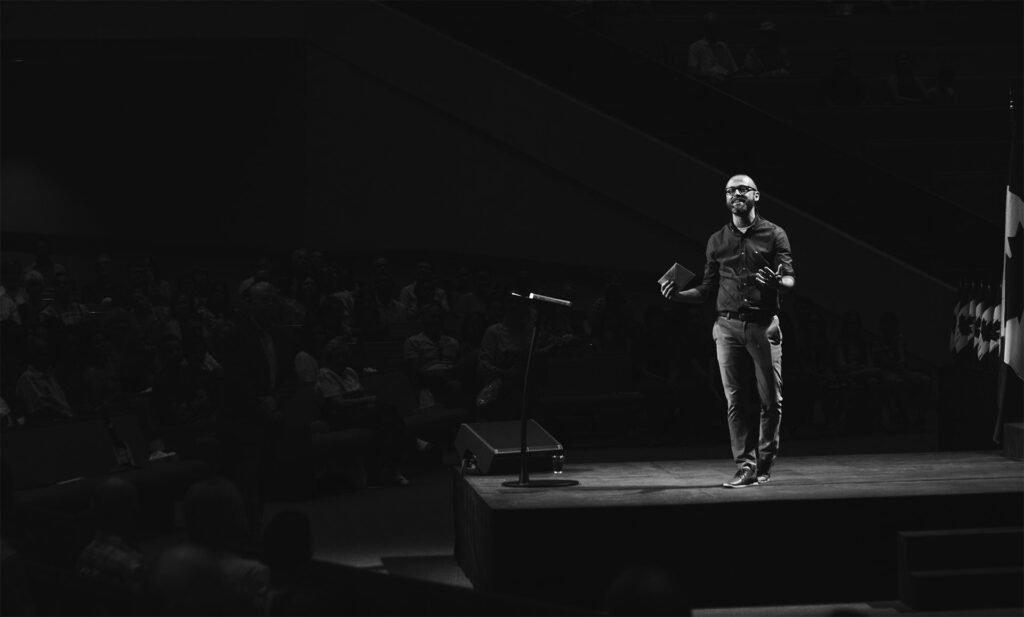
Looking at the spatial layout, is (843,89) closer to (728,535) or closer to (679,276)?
(679,276)

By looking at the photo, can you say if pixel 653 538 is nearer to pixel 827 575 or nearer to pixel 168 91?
pixel 827 575

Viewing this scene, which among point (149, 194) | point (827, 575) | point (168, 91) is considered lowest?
point (827, 575)

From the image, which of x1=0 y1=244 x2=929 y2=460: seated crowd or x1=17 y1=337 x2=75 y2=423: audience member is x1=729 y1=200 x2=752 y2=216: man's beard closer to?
x1=0 y1=244 x2=929 y2=460: seated crowd

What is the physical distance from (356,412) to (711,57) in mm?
8034

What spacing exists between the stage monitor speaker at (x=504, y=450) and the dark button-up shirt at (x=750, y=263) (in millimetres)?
1312

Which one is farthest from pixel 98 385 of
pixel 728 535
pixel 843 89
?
pixel 843 89

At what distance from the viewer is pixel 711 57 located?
16.5 m

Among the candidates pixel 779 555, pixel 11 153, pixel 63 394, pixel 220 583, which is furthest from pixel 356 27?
pixel 220 583

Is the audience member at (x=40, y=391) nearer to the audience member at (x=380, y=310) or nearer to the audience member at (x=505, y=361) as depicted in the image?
the audience member at (x=505, y=361)

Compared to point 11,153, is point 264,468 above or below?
below

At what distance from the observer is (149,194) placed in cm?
1861

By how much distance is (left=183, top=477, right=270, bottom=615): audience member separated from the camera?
477 cm

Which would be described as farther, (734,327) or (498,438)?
(498,438)

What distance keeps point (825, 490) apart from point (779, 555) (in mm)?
483
